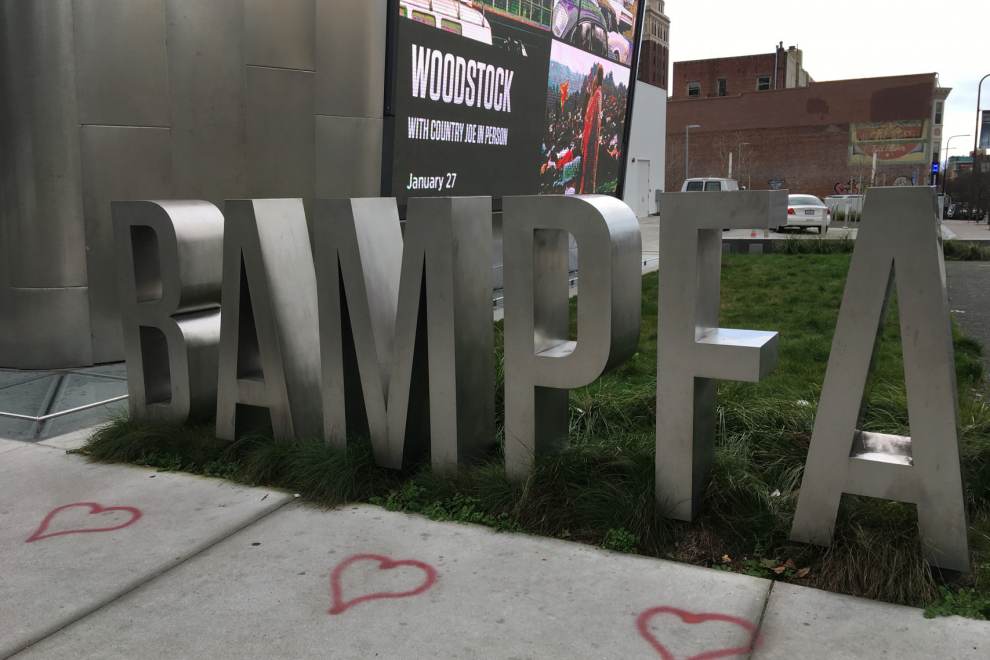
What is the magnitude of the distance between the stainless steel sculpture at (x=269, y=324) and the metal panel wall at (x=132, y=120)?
3.35 metres

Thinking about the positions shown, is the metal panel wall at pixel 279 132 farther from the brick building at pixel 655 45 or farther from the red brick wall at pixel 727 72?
the brick building at pixel 655 45

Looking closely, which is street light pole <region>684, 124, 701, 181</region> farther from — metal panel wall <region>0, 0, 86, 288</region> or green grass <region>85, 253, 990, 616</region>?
green grass <region>85, 253, 990, 616</region>

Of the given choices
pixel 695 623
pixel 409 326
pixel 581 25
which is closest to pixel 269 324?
pixel 409 326

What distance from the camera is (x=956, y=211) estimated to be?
A: 5028 cm

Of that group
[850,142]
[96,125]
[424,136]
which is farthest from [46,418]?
[850,142]

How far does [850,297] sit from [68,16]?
22.7 ft

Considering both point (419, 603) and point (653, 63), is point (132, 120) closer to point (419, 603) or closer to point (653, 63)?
point (419, 603)

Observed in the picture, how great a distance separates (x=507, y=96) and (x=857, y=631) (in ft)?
30.5

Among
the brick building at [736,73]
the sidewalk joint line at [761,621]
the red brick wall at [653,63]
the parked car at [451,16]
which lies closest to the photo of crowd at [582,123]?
the parked car at [451,16]

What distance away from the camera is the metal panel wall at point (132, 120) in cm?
763

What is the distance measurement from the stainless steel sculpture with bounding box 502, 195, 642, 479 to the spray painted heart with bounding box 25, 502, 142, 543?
1926 millimetres

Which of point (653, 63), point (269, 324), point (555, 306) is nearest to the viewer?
point (555, 306)

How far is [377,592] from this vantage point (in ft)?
11.8

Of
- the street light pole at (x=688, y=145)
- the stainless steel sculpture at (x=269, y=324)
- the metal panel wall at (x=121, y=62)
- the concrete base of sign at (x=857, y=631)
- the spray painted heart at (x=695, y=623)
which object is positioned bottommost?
the spray painted heart at (x=695, y=623)
